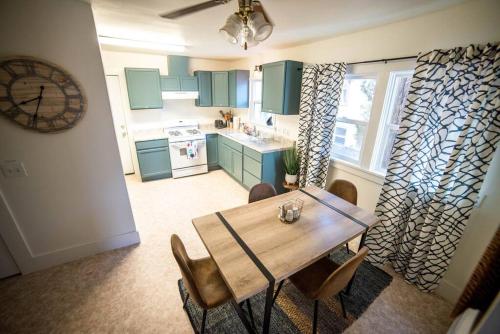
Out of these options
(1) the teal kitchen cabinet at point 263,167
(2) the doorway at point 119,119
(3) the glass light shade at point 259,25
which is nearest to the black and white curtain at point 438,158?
(3) the glass light shade at point 259,25

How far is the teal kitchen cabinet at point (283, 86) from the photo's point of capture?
292 centimetres

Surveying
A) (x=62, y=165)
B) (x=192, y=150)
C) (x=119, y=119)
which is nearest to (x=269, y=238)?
(x=62, y=165)

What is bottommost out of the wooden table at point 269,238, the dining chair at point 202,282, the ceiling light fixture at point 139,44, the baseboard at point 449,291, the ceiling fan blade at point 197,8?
the baseboard at point 449,291

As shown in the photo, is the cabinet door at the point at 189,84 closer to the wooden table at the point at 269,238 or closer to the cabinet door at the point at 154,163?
the cabinet door at the point at 154,163

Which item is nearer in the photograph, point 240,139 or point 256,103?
point 240,139

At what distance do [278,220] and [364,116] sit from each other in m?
1.85

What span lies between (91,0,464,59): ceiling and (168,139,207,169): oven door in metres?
1.87

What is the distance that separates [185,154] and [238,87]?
69.2 inches

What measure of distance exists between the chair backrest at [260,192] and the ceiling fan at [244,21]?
1.27 metres

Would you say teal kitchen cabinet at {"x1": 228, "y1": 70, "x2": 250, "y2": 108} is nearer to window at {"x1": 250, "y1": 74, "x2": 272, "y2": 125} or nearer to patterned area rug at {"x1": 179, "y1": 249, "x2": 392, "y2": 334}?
window at {"x1": 250, "y1": 74, "x2": 272, "y2": 125}

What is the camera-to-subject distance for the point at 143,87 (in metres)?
3.77

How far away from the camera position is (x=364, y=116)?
2566 millimetres

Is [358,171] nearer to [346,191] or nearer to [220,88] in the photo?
[346,191]

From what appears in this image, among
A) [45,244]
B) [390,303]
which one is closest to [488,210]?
[390,303]
